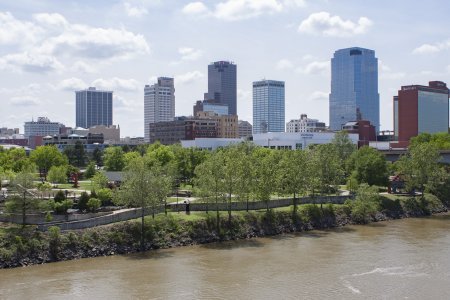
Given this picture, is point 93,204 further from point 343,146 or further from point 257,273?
point 343,146

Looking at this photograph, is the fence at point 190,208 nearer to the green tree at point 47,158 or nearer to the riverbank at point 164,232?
the riverbank at point 164,232

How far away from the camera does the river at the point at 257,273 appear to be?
41019mm

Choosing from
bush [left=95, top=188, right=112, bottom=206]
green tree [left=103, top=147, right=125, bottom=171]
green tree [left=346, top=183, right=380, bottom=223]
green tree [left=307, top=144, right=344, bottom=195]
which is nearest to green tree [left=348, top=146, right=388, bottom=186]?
green tree [left=307, top=144, right=344, bottom=195]

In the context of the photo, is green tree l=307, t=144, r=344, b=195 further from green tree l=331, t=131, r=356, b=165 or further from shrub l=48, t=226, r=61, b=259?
shrub l=48, t=226, r=61, b=259

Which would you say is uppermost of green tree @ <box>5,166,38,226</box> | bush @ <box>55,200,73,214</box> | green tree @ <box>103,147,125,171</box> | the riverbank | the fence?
green tree @ <box>103,147,125,171</box>

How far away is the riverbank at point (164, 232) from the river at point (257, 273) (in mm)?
1508

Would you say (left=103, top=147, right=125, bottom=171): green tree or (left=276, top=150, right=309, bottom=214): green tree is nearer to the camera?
(left=276, top=150, right=309, bottom=214): green tree

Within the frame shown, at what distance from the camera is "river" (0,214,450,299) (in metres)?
41.0

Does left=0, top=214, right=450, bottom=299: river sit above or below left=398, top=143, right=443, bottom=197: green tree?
below

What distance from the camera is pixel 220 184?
6506 cm

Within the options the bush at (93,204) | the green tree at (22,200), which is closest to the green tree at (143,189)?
the bush at (93,204)

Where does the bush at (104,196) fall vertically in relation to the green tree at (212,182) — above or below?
below

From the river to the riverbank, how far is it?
1.51 metres

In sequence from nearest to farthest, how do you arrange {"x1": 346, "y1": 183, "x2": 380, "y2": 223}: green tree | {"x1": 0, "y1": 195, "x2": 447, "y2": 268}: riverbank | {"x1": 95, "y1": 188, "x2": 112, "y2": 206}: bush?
{"x1": 0, "y1": 195, "x2": 447, "y2": 268}: riverbank, {"x1": 95, "y1": 188, "x2": 112, "y2": 206}: bush, {"x1": 346, "y1": 183, "x2": 380, "y2": 223}: green tree
